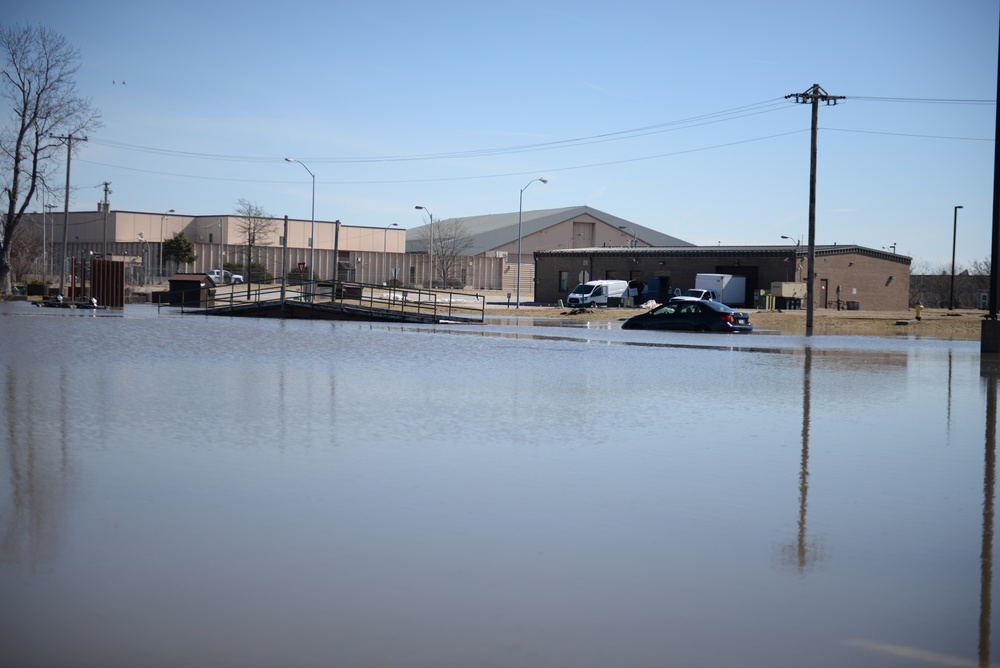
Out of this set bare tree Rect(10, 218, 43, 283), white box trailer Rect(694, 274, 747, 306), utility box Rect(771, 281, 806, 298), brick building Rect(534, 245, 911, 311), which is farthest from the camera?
bare tree Rect(10, 218, 43, 283)

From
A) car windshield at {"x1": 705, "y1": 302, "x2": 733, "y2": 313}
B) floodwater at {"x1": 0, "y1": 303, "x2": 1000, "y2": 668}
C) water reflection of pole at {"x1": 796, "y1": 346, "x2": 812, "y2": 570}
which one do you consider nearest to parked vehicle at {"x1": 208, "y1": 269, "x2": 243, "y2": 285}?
car windshield at {"x1": 705, "y1": 302, "x2": 733, "y2": 313}

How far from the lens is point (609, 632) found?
5391 millimetres

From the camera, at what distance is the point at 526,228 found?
117m

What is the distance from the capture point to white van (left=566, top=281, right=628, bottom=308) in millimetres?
72062

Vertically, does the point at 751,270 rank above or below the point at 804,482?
above

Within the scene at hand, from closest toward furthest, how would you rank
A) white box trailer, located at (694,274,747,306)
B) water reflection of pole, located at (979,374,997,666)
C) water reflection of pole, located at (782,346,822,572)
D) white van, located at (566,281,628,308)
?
1. water reflection of pole, located at (979,374,997,666)
2. water reflection of pole, located at (782,346,822,572)
3. white box trailer, located at (694,274,747,306)
4. white van, located at (566,281,628,308)

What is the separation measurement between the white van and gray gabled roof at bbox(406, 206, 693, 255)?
132ft

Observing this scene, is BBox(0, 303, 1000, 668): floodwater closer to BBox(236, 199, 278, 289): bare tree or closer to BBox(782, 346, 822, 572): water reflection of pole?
BBox(782, 346, 822, 572): water reflection of pole

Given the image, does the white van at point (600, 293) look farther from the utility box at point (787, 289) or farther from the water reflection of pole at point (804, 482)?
the water reflection of pole at point (804, 482)

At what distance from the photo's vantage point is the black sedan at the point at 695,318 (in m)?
40.9

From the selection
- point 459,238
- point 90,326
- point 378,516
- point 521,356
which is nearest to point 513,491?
point 378,516

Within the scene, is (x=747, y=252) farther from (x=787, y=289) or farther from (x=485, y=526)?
(x=485, y=526)

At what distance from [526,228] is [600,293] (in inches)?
1747

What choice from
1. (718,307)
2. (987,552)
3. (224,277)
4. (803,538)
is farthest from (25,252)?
(987,552)
